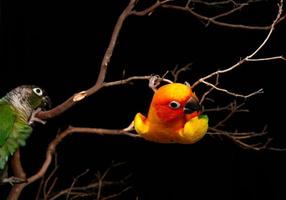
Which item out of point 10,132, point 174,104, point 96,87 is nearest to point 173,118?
point 174,104

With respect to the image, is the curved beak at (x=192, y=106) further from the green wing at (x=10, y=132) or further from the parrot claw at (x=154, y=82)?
the green wing at (x=10, y=132)

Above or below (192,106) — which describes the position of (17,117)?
above

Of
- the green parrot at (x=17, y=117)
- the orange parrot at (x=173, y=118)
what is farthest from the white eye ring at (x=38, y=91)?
the orange parrot at (x=173, y=118)

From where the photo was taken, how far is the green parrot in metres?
1.11

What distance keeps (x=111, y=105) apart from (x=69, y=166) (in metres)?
0.25

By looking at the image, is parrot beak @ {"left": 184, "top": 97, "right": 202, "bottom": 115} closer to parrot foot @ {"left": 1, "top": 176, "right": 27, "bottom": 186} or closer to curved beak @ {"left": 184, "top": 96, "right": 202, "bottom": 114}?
curved beak @ {"left": 184, "top": 96, "right": 202, "bottom": 114}

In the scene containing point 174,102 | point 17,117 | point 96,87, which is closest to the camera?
point 174,102

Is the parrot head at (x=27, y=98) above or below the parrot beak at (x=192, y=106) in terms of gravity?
above

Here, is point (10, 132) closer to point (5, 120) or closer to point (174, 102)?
point (5, 120)

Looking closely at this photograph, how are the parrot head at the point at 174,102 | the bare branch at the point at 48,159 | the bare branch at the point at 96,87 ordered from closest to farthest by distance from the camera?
the parrot head at the point at 174,102 < the bare branch at the point at 96,87 < the bare branch at the point at 48,159

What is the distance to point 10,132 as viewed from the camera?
1114 mm

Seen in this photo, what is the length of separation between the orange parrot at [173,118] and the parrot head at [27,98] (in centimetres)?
38

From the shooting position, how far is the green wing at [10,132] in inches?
43.4

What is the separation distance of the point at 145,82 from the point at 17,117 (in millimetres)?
434
